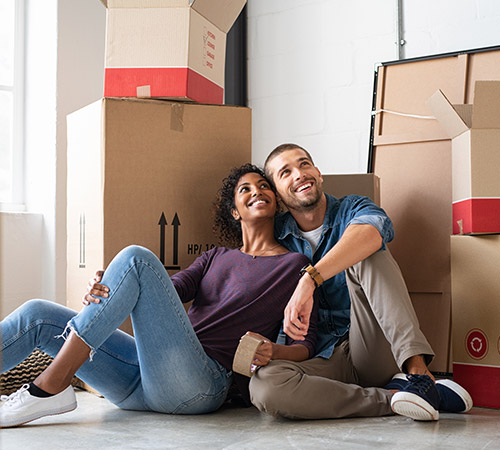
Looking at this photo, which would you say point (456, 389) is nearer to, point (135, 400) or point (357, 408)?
point (357, 408)

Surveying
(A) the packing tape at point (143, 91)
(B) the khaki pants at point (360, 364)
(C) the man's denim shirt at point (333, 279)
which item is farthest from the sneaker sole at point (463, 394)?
(A) the packing tape at point (143, 91)

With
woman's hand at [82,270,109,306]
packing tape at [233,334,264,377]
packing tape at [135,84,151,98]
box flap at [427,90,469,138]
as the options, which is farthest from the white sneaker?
box flap at [427,90,469,138]

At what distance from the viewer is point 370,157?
8.53 ft

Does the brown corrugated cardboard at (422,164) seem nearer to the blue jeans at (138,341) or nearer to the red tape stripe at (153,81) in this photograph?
the red tape stripe at (153,81)

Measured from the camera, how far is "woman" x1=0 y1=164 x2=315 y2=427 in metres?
1.59

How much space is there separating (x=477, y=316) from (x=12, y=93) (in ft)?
6.72

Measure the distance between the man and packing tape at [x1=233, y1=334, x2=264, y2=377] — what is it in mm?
48

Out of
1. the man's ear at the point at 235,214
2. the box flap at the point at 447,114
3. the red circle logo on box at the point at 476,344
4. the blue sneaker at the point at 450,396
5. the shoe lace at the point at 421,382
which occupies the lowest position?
the blue sneaker at the point at 450,396

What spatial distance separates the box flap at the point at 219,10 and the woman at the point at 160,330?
1.99ft

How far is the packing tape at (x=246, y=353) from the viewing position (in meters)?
1.62

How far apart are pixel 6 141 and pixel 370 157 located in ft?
4.90

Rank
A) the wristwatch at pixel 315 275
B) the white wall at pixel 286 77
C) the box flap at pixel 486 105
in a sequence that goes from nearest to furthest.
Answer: the wristwatch at pixel 315 275 < the box flap at pixel 486 105 < the white wall at pixel 286 77

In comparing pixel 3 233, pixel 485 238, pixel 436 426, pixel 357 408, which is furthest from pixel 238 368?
pixel 3 233

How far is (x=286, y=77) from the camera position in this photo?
3150mm
